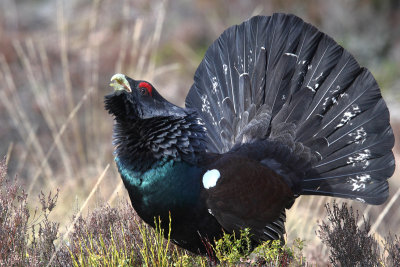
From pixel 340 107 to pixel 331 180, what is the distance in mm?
487

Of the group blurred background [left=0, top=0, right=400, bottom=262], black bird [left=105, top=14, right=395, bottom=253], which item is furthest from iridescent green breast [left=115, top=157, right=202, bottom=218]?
blurred background [left=0, top=0, right=400, bottom=262]

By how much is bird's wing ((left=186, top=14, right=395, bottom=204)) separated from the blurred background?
2.40 meters

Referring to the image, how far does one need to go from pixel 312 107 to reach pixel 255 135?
426 millimetres

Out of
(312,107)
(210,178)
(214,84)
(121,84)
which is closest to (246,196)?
(210,178)

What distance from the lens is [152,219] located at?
10.1ft

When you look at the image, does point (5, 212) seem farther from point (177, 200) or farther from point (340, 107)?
point (340, 107)

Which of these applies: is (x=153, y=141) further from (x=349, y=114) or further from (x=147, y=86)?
(x=349, y=114)

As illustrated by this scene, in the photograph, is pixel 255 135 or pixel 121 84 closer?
pixel 121 84

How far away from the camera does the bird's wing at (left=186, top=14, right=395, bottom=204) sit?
351 cm

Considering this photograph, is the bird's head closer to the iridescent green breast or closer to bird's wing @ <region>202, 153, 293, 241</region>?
the iridescent green breast

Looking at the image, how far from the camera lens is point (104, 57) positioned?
11539 millimetres

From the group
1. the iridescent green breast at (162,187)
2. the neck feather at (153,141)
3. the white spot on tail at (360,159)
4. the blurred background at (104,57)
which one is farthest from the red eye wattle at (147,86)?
the blurred background at (104,57)

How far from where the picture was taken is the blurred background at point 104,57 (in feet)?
23.4

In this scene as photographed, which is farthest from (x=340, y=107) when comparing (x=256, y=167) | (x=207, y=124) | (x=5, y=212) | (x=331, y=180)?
(x=5, y=212)
